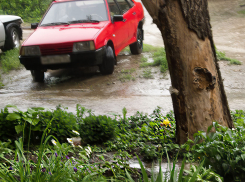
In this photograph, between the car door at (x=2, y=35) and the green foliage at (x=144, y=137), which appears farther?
the car door at (x=2, y=35)

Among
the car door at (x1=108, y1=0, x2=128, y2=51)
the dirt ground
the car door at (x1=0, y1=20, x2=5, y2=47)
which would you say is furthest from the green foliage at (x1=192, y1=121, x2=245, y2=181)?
the car door at (x1=0, y1=20, x2=5, y2=47)

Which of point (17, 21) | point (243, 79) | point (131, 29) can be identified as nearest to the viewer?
point (243, 79)

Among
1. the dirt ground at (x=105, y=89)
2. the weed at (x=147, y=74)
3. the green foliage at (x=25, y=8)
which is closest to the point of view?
the dirt ground at (x=105, y=89)

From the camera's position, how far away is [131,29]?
920 centimetres

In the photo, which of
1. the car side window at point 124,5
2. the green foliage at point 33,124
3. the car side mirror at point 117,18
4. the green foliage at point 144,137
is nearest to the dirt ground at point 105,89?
the green foliage at point 144,137

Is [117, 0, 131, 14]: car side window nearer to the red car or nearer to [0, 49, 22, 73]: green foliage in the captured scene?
the red car

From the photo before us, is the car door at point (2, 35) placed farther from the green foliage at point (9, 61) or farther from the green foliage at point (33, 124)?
the green foliage at point (33, 124)

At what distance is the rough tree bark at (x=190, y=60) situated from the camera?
3.26 m

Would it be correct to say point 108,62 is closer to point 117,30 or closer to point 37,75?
point 117,30

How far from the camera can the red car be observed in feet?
23.1

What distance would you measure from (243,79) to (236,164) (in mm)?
5286

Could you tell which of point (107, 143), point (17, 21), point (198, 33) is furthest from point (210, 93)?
point (17, 21)

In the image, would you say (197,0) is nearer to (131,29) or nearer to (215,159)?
(215,159)

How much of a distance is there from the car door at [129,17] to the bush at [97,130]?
17.3 feet
